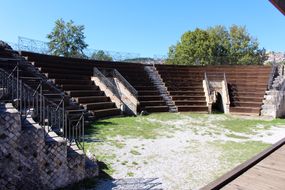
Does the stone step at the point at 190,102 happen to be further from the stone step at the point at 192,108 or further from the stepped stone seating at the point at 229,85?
the stone step at the point at 192,108

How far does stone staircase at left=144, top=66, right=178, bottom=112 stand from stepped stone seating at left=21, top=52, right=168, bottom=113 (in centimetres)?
36

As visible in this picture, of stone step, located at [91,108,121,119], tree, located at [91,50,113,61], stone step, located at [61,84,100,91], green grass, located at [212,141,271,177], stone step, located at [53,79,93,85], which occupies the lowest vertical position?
green grass, located at [212,141,271,177]

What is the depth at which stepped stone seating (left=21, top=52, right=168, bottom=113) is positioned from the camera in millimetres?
16062

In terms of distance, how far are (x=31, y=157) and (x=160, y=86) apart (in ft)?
52.6

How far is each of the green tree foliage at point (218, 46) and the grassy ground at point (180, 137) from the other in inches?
1214

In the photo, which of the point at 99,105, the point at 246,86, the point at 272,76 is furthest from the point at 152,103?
the point at 272,76

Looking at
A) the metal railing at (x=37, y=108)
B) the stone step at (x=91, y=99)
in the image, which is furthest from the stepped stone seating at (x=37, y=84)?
the metal railing at (x=37, y=108)

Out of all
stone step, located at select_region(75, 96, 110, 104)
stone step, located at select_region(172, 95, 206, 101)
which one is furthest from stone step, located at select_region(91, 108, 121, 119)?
stone step, located at select_region(172, 95, 206, 101)

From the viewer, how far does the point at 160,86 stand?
21.3m

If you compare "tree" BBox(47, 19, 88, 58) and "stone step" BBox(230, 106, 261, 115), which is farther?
"tree" BBox(47, 19, 88, 58)

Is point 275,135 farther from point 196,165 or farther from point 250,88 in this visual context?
point 250,88

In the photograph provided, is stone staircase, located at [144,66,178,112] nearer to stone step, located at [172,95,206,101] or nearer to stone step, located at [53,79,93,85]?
stone step, located at [172,95,206,101]

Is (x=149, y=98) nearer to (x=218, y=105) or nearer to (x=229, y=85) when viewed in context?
(x=218, y=105)

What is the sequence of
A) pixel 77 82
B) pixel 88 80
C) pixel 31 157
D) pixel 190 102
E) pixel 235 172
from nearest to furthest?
pixel 235 172 < pixel 31 157 < pixel 77 82 < pixel 88 80 < pixel 190 102
